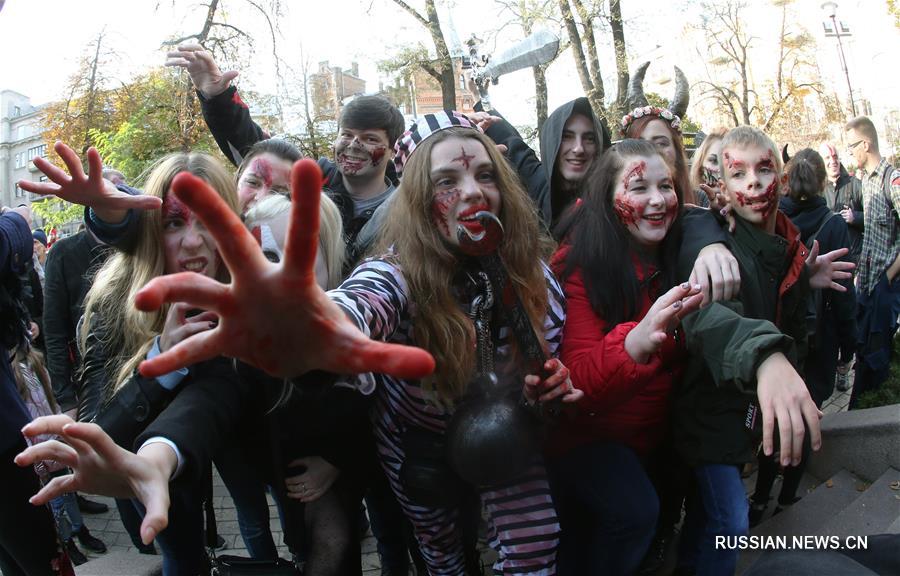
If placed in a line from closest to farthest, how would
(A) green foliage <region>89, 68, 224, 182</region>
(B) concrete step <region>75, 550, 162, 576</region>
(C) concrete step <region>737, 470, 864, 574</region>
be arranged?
1. (B) concrete step <region>75, 550, 162, 576</region>
2. (C) concrete step <region>737, 470, 864, 574</region>
3. (A) green foliage <region>89, 68, 224, 182</region>

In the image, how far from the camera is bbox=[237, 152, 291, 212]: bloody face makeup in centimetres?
261

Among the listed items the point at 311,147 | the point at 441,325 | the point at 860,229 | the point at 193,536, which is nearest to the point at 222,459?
the point at 193,536

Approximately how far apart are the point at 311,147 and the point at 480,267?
1525 centimetres

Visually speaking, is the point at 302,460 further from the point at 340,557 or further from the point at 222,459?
the point at 222,459

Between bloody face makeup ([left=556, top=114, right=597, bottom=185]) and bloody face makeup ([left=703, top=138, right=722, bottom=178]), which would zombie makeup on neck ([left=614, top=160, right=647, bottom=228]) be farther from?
bloody face makeup ([left=703, top=138, right=722, bottom=178])

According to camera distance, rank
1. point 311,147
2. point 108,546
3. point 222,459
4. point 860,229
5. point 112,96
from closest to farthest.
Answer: point 222,459 < point 108,546 < point 860,229 < point 112,96 < point 311,147

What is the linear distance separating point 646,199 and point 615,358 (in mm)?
722

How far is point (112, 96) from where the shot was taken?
47.2 ft

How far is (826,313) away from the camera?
3.74 metres

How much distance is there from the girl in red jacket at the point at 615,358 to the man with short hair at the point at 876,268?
303 centimetres

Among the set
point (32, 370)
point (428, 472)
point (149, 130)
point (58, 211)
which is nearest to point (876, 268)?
point (428, 472)

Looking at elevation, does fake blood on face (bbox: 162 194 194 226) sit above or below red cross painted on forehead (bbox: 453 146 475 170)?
below

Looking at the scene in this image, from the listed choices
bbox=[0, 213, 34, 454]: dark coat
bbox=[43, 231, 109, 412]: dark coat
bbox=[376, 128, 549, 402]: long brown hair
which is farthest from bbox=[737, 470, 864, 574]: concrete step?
bbox=[43, 231, 109, 412]: dark coat

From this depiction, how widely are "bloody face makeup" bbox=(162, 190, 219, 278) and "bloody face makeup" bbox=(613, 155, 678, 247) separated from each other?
Answer: 1533mm
